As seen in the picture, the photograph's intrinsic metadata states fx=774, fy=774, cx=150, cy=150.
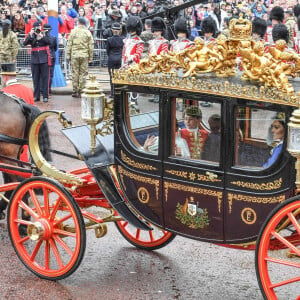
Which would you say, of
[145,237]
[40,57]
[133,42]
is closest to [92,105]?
[145,237]

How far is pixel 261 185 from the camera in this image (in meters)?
5.10

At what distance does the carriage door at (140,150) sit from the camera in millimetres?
5691

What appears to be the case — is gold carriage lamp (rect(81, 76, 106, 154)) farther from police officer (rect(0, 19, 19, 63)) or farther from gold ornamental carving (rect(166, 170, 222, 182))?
police officer (rect(0, 19, 19, 63))

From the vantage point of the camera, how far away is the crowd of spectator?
19.6 m

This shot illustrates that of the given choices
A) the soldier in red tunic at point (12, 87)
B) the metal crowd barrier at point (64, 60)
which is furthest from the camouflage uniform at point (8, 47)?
the soldier in red tunic at point (12, 87)

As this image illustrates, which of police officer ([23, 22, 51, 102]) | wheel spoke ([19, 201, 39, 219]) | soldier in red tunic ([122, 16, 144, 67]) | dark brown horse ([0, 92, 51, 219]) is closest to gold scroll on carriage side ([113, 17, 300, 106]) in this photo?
wheel spoke ([19, 201, 39, 219])

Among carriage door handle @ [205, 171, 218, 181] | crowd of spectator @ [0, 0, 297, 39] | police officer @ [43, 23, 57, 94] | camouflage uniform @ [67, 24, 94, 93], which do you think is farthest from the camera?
crowd of spectator @ [0, 0, 297, 39]

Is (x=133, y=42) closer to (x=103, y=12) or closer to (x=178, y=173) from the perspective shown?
(x=103, y=12)

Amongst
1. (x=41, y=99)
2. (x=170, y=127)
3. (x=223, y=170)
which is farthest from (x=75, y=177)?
(x=41, y=99)

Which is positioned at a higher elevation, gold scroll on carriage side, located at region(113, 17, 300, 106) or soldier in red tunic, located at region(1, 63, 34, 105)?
gold scroll on carriage side, located at region(113, 17, 300, 106)

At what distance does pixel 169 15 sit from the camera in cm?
1608

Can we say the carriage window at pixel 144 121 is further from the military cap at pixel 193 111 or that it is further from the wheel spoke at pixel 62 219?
the wheel spoke at pixel 62 219

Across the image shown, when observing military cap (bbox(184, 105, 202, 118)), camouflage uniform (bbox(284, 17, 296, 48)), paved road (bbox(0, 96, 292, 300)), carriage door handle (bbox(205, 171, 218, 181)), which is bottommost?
paved road (bbox(0, 96, 292, 300))

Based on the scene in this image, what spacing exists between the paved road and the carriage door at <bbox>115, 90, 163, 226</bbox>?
1.96 feet
